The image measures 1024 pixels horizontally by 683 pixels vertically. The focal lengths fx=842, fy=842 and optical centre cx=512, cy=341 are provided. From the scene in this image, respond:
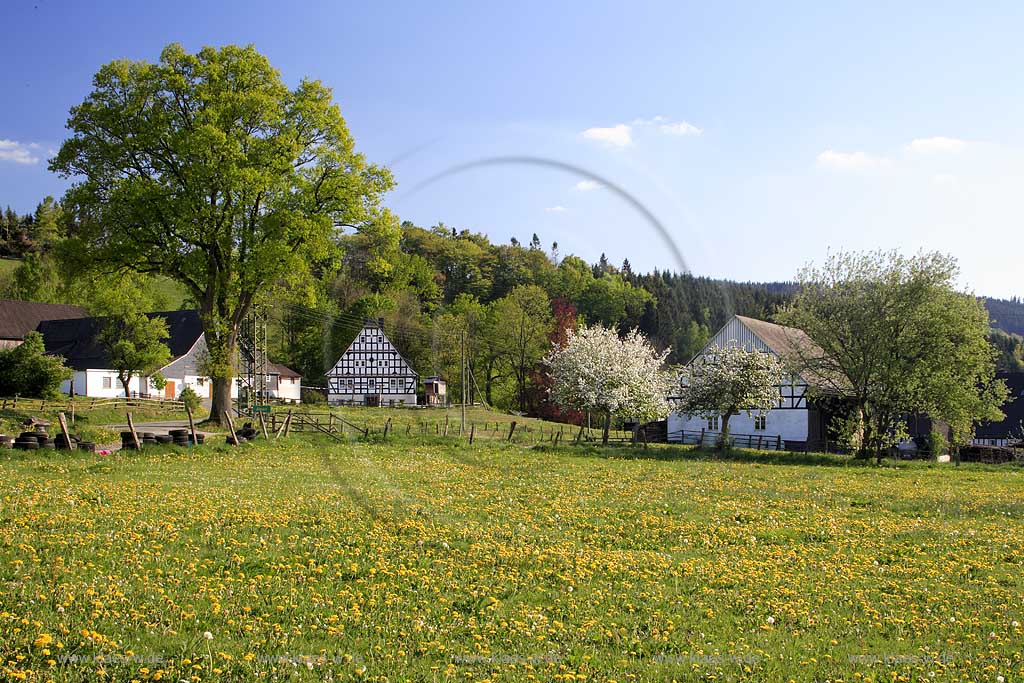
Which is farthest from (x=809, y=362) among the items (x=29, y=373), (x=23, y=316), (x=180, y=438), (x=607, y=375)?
(x=23, y=316)

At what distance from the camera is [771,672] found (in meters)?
9.00

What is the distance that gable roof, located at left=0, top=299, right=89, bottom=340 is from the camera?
98.7 m

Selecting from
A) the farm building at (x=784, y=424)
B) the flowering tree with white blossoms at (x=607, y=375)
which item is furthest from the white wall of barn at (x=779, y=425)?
the flowering tree with white blossoms at (x=607, y=375)

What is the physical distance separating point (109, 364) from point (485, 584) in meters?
83.1

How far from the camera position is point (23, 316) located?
10194cm

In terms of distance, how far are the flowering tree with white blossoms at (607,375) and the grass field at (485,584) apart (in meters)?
34.2

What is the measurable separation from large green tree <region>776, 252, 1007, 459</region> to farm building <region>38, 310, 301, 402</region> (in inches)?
2239

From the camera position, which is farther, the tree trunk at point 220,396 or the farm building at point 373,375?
the farm building at point 373,375

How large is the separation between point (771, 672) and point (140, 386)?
3475 inches

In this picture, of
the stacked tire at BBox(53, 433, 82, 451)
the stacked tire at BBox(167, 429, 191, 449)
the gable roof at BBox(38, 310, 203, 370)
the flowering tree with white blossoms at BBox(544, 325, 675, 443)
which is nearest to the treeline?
the flowering tree with white blossoms at BBox(544, 325, 675, 443)

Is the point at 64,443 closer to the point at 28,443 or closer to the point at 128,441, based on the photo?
the point at 28,443

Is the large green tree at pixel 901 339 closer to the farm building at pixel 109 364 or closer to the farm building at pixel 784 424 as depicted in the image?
the farm building at pixel 784 424

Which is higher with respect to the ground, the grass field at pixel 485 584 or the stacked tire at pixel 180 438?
the stacked tire at pixel 180 438

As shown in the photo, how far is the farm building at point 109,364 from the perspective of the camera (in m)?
85.1
